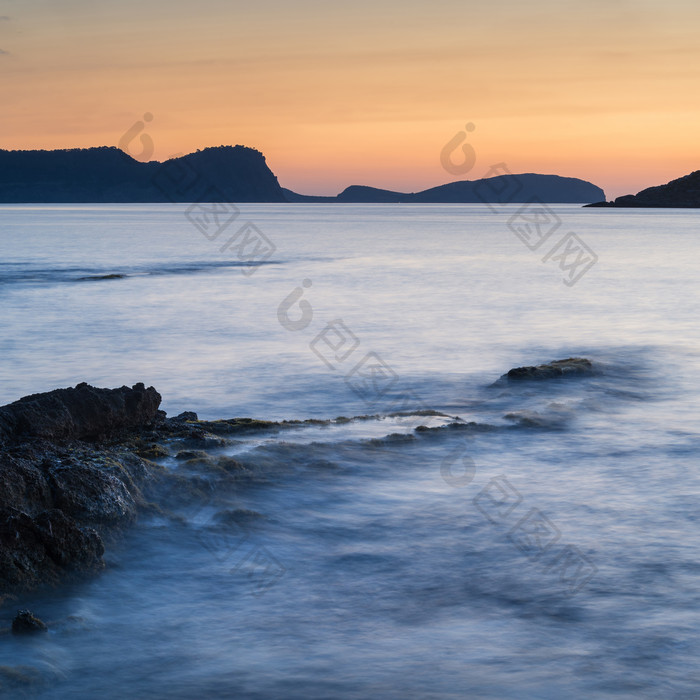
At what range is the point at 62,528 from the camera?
6.64 metres

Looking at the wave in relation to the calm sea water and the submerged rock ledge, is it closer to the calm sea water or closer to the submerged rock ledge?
the calm sea water

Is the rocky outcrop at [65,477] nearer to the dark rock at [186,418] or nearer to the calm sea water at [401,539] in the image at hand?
the calm sea water at [401,539]

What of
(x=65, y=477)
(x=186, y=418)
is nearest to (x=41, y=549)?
(x=65, y=477)

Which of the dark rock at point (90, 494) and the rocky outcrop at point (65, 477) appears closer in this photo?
the rocky outcrop at point (65, 477)

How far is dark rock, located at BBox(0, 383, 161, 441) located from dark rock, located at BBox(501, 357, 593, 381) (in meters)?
6.79

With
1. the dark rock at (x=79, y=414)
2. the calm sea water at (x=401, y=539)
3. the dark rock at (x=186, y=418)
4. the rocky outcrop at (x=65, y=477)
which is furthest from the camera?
the dark rock at (x=186, y=418)

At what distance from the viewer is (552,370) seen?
596 inches

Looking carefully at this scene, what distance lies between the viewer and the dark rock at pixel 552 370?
48.4 ft

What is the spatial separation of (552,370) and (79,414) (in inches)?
346

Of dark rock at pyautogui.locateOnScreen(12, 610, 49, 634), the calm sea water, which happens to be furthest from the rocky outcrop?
dark rock at pyautogui.locateOnScreen(12, 610, 49, 634)

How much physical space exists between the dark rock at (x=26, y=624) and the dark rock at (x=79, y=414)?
10.2 feet

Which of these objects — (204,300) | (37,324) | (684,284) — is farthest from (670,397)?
(684,284)

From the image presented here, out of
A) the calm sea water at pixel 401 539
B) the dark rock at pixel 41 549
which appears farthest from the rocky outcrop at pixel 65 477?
the calm sea water at pixel 401 539

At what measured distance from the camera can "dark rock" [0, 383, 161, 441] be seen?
8875mm
